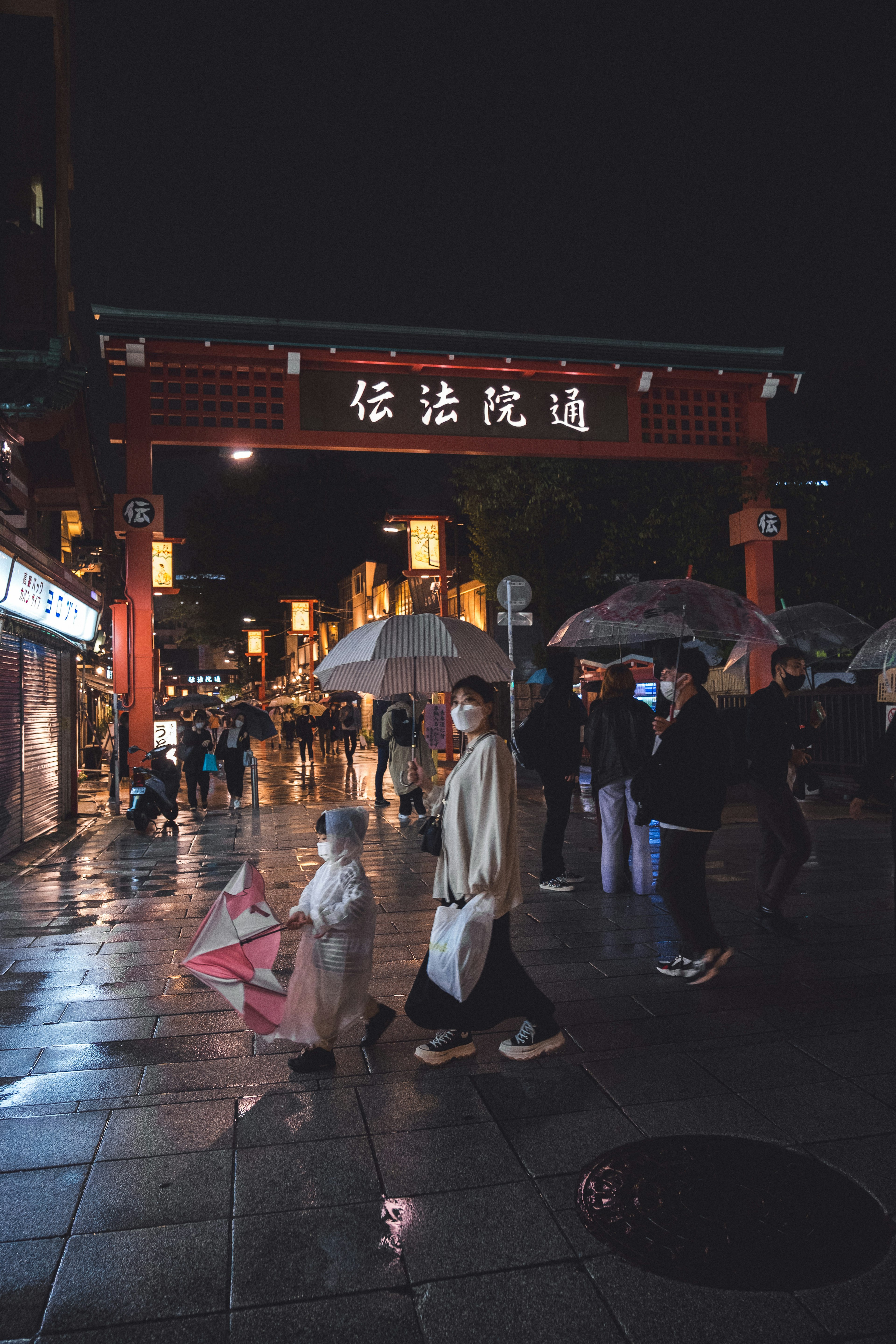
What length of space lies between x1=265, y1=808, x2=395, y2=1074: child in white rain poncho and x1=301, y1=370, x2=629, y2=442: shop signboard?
40.0ft

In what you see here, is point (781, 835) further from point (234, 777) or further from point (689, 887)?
point (234, 777)

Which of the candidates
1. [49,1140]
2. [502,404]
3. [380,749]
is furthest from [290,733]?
[49,1140]

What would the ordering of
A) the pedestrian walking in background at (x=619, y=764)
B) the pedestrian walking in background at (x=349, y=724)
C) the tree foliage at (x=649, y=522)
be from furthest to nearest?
the pedestrian walking in background at (x=349, y=724) → the tree foliage at (x=649, y=522) → the pedestrian walking in background at (x=619, y=764)

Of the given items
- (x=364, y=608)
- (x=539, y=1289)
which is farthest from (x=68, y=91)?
(x=364, y=608)

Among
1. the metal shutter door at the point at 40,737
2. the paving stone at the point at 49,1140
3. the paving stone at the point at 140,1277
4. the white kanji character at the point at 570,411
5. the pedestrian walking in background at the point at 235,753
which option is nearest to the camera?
the paving stone at the point at 140,1277

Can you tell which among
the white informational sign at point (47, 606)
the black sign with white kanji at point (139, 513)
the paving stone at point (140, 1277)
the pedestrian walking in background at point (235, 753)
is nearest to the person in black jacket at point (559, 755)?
the paving stone at point (140, 1277)

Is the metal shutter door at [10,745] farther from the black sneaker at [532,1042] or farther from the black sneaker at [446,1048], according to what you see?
the black sneaker at [532,1042]

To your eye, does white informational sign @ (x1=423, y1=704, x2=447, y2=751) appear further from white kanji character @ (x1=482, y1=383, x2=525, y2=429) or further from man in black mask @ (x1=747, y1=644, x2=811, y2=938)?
man in black mask @ (x1=747, y1=644, x2=811, y2=938)

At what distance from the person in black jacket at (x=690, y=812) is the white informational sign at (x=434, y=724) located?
11247 mm

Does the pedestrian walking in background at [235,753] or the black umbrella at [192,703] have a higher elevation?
the black umbrella at [192,703]

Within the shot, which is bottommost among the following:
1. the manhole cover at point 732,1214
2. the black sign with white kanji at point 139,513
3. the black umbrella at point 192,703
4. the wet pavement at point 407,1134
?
the manhole cover at point 732,1214

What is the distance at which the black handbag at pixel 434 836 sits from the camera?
429cm

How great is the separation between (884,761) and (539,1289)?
385cm

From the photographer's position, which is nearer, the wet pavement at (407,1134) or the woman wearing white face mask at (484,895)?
the wet pavement at (407,1134)
